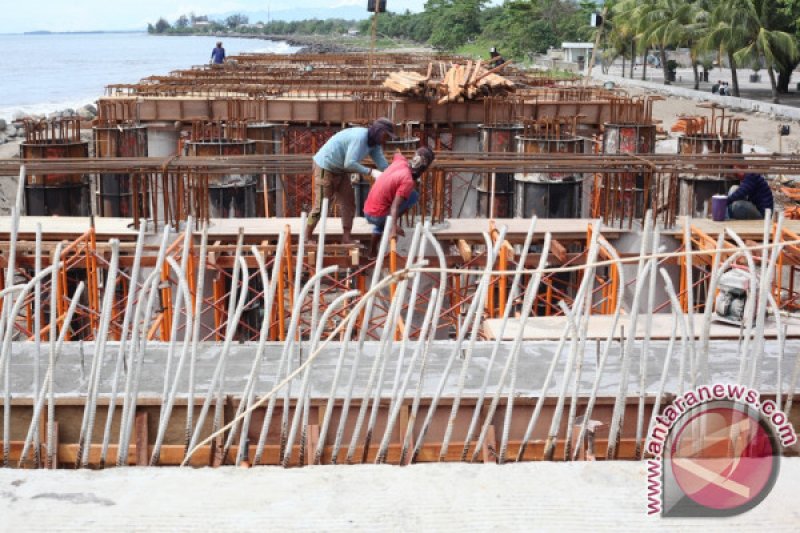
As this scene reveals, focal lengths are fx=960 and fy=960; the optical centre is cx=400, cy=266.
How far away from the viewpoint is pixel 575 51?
93.3 m

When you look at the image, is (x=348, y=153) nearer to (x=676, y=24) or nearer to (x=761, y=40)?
(x=761, y=40)

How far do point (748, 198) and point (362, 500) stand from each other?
10.7 m

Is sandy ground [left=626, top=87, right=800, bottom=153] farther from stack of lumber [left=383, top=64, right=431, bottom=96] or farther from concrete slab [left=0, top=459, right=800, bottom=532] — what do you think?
concrete slab [left=0, top=459, right=800, bottom=532]

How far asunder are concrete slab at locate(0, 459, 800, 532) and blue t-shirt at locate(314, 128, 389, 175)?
19.9 ft

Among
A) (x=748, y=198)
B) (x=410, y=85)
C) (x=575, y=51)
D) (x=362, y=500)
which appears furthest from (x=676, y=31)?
(x=362, y=500)

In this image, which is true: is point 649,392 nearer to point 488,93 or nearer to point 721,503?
point 721,503

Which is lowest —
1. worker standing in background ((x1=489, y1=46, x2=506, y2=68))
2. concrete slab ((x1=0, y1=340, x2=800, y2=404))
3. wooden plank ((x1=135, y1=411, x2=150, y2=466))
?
wooden plank ((x1=135, y1=411, x2=150, y2=466))

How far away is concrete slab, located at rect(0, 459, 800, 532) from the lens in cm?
532

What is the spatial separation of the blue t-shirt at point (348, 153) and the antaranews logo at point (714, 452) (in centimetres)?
596

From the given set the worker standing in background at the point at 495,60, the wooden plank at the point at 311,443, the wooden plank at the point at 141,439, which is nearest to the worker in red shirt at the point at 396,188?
the wooden plank at the point at 311,443

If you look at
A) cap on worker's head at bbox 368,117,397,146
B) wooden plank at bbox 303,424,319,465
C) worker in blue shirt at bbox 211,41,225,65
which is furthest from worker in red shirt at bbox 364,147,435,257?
worker in blue shirt at bbox 211,41,225,65

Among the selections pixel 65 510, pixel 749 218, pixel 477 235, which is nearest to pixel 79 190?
pixel 477 235

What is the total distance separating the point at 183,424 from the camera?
7855mm

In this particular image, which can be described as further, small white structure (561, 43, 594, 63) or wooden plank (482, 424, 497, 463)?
small white structure (561, 43, 594, 63)
